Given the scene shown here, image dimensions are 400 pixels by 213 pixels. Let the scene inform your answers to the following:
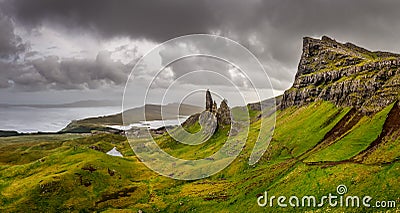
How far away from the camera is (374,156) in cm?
8256

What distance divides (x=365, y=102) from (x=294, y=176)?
→ 86.1 m

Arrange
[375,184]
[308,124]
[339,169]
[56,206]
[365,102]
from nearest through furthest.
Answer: [375,184]
[339,169]
[56,206]
[365,102]
[308,124]

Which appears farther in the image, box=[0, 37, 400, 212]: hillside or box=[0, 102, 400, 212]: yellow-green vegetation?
box=[0, 37, 400, 212]: hillside

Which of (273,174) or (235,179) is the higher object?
(273,174)

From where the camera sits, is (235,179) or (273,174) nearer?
(273,174)

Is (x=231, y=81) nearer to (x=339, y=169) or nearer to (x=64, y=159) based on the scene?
(x=339, y=169)

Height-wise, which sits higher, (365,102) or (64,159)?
(365,102)

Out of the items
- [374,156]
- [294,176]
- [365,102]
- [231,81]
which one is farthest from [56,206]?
[365,102]

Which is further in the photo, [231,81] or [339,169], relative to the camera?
[339,169]

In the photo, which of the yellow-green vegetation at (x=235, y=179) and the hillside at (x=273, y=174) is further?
the hillside at (x=273, y=174)

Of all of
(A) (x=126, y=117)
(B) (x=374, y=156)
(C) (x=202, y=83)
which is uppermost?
(C) (x=202, y=83)

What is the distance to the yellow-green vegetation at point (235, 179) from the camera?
239 feet

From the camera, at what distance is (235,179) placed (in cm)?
11731

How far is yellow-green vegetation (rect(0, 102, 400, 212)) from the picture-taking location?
72.9m
